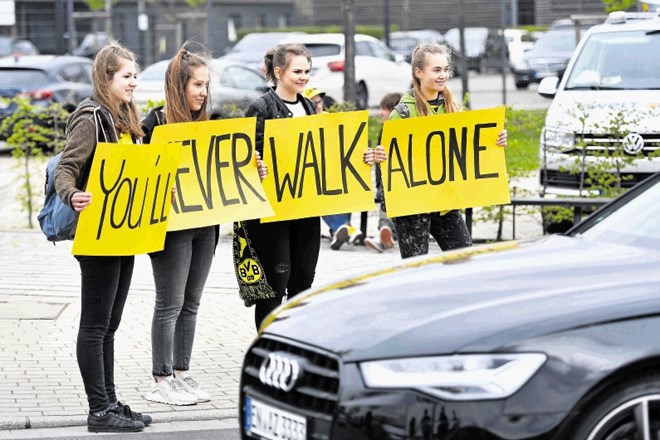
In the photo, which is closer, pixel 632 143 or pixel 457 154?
pixel 457 154

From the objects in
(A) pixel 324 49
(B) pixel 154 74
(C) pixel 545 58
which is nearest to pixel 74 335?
(B) pixel 154 74

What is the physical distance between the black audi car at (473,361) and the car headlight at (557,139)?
7550 mm

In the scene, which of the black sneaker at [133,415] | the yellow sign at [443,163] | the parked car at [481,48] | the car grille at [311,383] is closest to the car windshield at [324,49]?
the parked car at [481,48]

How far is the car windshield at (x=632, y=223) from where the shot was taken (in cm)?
535

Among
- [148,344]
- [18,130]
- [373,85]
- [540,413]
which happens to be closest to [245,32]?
[373,85]

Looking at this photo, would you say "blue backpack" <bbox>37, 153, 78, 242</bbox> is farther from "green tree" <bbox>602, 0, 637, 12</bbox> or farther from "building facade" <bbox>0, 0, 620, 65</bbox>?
"building facade" <bbox>0, 0, 620, 65</bbox>

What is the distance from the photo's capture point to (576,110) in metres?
12.7

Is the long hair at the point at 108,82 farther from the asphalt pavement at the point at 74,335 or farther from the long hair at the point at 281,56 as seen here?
the asphalt pavement at the point at 74,335

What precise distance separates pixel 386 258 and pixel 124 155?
A: 5592 millimetres

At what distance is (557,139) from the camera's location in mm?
12547

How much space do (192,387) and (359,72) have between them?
21.8 meters

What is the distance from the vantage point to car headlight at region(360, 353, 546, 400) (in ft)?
14.1

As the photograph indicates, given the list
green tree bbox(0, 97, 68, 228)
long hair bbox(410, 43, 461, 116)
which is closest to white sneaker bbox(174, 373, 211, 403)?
long hair bbox(410, 43, 461, 116)

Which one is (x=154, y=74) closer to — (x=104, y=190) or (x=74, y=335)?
(x=74, y=335)
